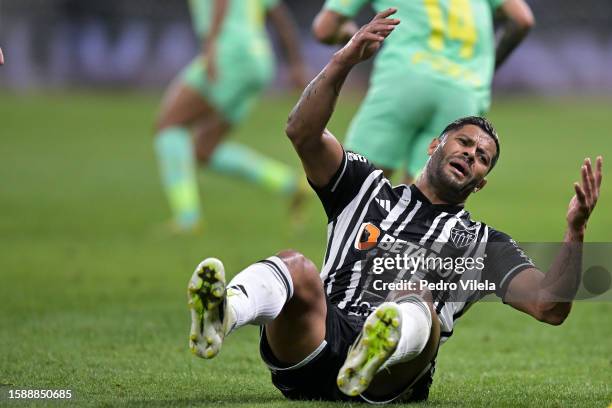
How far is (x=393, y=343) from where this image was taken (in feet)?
13.6

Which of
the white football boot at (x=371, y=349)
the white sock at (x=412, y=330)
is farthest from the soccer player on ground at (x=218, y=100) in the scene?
the white football boot at (x=371, y=349)

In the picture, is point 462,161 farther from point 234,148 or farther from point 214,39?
point 234,148

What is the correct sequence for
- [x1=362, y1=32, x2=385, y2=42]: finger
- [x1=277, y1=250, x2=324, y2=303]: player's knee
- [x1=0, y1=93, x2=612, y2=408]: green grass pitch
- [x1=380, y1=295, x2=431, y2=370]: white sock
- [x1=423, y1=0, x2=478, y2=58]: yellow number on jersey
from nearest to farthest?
[x1=380, y1=295, x2=431, y2=370]: white sock, [x1=277, y1=250, x2=324, y2=303]: player's knee, [x1=362, y1=32, x2=385, y2=42]: finger, [x1=0, y1=93, x2=612, y2=408]: green grass pitch, [x1=423, y1=0, x2=478, y2=58]: yellow number on jersey

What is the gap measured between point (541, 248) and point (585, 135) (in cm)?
1444

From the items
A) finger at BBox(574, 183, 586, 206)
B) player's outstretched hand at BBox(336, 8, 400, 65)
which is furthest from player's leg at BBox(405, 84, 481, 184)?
finger at BBox(574, 183, 586, 206)

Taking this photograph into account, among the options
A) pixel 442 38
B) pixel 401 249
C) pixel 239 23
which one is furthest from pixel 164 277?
pixel 401 249

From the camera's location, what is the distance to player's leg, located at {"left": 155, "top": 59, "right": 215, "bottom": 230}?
11.7 metres

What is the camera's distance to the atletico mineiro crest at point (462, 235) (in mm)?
4871

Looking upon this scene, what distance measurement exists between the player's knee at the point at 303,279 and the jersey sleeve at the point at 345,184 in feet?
1.43

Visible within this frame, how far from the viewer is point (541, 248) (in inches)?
311

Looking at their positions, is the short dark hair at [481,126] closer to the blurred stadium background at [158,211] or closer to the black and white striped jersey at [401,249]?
the black and white striped jersey at [401,249]

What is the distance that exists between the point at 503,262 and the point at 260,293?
1030 mm

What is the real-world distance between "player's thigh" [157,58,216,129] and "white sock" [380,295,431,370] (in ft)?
24.8

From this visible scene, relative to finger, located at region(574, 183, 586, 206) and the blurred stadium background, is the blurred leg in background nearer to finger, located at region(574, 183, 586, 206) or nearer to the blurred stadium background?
the blurred stadium background
